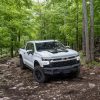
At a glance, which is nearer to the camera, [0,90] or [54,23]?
[0,90]

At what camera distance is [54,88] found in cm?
912

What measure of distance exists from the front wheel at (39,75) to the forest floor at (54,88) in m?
0.21

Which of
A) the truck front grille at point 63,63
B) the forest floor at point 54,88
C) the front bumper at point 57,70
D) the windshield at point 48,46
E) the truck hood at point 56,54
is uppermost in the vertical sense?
the windshield at point 48,46

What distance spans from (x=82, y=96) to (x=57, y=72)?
90.4 inches

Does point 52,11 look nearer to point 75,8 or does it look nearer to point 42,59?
point 75,8

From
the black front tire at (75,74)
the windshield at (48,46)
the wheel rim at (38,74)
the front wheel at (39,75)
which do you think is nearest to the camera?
the front wheel at (39,75)

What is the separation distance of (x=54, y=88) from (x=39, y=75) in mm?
1510

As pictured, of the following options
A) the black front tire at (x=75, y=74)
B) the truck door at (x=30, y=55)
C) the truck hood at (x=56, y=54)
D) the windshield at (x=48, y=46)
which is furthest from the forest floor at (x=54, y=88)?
the windshield at (x=48, y=46)

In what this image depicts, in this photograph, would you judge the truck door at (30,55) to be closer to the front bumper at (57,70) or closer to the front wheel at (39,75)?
the front wheel at (39,75)

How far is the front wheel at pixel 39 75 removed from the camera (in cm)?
Answer: 1009

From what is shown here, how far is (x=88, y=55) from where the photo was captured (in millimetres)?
13641

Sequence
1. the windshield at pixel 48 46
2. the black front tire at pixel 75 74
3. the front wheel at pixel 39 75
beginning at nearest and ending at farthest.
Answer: the front wheel at pixel 39 75
the black front tire at pixel 75 74
the windshield at pixel 48 46

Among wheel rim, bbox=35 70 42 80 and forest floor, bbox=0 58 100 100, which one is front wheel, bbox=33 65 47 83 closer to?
wheel rim, bbox=35 70 42 80

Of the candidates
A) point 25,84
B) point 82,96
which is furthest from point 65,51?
point 82,96
